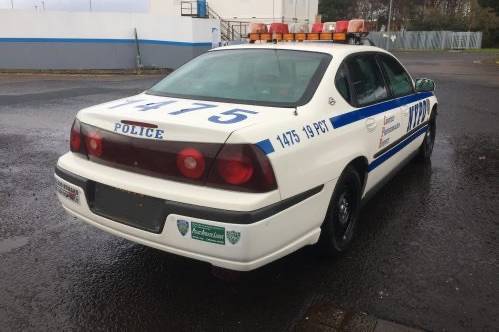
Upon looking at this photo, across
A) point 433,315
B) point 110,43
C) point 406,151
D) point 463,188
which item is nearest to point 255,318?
point 433,315

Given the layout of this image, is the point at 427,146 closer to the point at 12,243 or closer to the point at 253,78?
the point at 253,78

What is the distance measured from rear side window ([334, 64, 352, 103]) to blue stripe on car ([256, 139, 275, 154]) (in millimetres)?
1020

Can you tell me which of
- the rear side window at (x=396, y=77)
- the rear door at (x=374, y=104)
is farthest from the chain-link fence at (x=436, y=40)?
the rear door at (x=374, y=104)

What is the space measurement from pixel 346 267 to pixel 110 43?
58.5ft

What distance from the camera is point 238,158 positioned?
2443 millimetres

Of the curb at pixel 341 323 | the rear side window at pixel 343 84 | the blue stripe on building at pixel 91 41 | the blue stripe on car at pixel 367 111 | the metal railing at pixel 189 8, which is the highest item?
the metal railing at pixel 189 8

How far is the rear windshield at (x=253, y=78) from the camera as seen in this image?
3176mm

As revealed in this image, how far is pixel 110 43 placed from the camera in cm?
1902

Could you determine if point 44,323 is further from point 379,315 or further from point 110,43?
point 110,43

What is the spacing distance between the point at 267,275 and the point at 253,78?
140cm

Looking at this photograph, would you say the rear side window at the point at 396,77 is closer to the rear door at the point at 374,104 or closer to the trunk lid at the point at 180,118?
the rear door at the point at 374,104

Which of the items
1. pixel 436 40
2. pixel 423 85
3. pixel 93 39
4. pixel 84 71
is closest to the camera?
pixel 423 85

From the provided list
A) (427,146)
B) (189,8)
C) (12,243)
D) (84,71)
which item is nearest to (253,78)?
(12,243)

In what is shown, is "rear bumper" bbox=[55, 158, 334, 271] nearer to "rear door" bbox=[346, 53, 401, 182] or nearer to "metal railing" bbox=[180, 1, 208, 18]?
"rear door" bbox=[346, 53, 401, 182]
